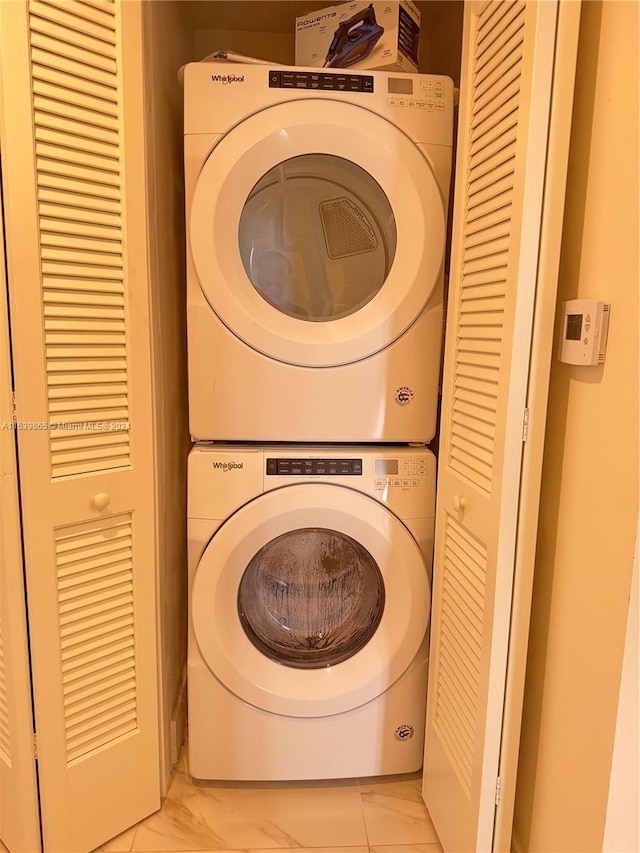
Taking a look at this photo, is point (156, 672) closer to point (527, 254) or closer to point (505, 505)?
point (505, 505)

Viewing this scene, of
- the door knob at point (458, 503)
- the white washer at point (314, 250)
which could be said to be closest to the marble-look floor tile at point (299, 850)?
the door knob at point (458, 503)

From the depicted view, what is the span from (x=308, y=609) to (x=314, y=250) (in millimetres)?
898

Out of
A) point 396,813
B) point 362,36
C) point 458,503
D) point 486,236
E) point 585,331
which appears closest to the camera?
point 585,331

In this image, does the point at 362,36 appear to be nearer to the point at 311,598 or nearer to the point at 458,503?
the point at 458,503

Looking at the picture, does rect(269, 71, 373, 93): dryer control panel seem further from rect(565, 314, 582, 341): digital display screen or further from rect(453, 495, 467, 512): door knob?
rect(453, 495, 467, 512): door knob

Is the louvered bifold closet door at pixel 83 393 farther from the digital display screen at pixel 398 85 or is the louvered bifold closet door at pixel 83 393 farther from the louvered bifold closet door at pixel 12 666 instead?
the digital display screen at pixel 398 85

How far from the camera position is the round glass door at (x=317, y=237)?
A: 1331 mm

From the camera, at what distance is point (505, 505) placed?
0.99 metres

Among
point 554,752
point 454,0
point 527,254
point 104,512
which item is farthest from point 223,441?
point 454,0

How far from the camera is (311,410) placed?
52.9 inches

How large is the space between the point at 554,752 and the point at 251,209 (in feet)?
4.13

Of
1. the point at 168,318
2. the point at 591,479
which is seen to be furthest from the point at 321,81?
the point at 591,479

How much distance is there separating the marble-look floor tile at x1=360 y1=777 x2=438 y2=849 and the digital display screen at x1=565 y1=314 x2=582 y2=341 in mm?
1197

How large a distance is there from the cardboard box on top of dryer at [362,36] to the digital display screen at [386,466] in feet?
2.94
